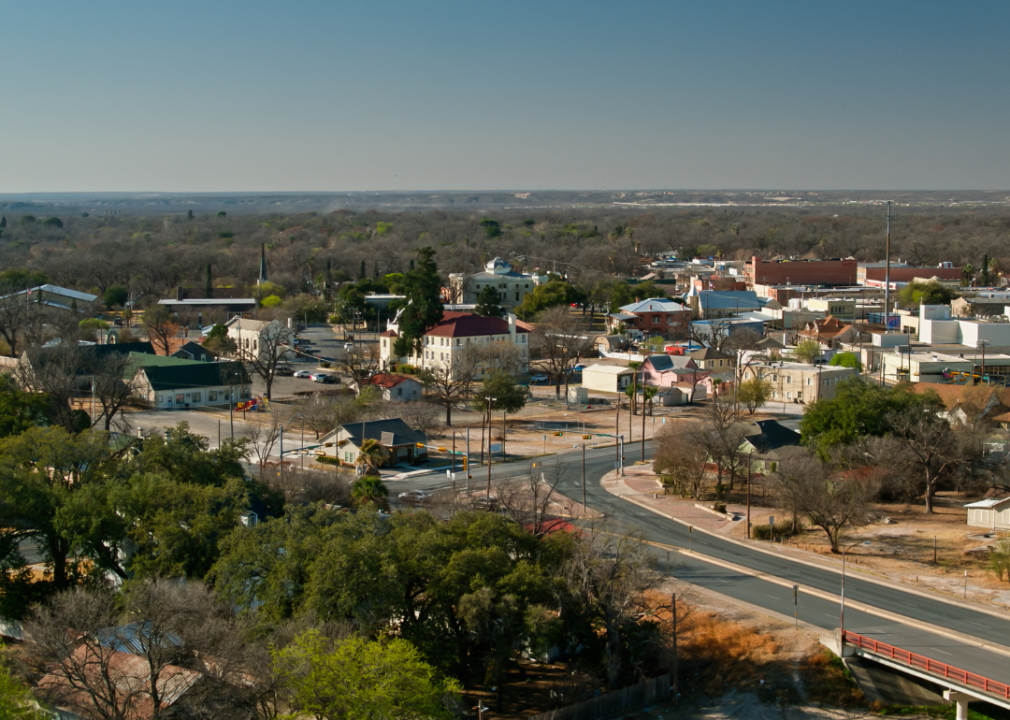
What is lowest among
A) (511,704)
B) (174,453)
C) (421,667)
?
(511,704)

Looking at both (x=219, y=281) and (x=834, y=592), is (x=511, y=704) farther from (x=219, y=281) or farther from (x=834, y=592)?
(x=219, y=281)

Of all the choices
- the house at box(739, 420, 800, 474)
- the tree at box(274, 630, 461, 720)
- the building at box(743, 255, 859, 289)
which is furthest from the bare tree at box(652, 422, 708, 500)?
the building at box(743, 255, 859, 289)

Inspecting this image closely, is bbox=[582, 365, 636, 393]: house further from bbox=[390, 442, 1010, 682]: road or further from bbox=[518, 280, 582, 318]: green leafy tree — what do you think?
bbox=[390, 442, 1010, 682]: road

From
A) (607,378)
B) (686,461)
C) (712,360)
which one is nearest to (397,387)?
(607,378)

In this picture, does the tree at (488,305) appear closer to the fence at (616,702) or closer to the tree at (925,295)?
the tree at (925,295)

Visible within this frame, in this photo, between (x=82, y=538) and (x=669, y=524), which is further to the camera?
(x=669, y=524)

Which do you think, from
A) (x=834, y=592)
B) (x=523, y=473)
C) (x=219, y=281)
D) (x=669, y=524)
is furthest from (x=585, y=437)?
(x=219, y=281)

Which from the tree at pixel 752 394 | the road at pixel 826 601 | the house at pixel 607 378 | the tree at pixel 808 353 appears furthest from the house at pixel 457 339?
the road at pixel 826 601
